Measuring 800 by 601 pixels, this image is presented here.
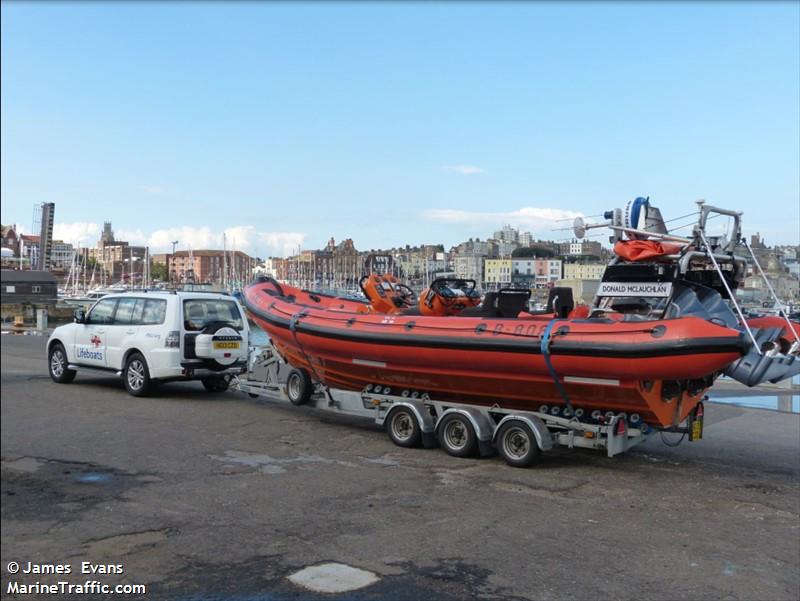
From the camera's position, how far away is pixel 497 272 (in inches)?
451

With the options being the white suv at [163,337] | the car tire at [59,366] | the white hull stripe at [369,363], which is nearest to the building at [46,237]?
the white hull stripe at [369,363]

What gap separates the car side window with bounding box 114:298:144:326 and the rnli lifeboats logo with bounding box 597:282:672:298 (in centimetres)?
797

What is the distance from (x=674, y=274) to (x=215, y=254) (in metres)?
5.23

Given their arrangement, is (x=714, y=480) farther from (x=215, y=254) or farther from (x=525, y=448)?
(x=215, y=254)

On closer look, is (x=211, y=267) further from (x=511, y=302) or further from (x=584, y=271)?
(x=584, y=271)

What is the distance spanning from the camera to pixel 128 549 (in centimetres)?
568

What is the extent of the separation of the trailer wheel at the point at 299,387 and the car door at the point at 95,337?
3845 millimetres

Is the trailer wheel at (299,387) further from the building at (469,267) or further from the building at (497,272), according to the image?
the building at (497,272)

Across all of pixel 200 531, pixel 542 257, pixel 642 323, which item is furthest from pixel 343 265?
pixel 200 531

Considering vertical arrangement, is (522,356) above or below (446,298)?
below

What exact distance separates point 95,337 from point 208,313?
7.19 feet

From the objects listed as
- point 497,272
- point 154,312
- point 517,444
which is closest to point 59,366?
point 154,312

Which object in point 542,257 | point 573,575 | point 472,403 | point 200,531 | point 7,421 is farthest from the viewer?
point 542,257

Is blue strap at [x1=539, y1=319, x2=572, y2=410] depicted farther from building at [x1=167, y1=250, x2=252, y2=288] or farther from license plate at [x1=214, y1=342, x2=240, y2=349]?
license plate at [x1=214, y1=342, x2=240, y2=349]
